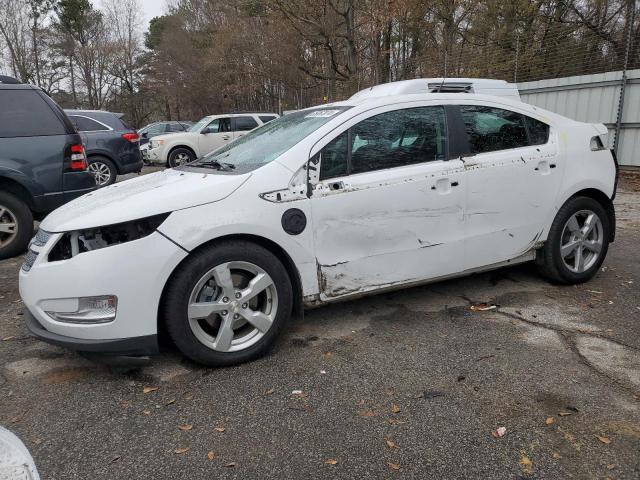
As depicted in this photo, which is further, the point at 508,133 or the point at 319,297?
the point at 508,133

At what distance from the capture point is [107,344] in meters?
2.70

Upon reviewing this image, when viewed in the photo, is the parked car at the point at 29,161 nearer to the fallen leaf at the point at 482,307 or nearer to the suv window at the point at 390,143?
the suv window at the point at 390,143

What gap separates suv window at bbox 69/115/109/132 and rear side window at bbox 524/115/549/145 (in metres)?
9.10

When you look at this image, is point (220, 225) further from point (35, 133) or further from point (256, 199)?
point (35, 133)

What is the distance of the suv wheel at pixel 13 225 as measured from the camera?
538cm

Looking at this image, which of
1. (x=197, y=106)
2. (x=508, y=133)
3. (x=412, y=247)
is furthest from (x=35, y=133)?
(x=197, y=106)

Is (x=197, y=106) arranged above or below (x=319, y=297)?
above

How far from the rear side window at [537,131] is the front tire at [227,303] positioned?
2345mm

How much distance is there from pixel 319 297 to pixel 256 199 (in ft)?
2.54

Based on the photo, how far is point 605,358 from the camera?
3.01m

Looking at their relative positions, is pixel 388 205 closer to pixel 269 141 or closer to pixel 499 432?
pixel 269 141

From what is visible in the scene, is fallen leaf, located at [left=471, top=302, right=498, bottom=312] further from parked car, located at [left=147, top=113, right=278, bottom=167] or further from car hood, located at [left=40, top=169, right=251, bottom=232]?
parked car, located at [left=147, top=113, right=278, bottom=167]

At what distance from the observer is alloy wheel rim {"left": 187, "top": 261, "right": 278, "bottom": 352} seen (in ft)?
9.46

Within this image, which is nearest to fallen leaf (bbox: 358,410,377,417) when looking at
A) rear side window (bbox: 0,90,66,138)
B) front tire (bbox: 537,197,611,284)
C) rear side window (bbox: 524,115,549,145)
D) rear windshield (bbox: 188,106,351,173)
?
rear windshield (bbox: 188,106,351,173)
